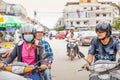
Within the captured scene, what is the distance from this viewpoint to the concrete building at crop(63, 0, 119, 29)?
410 ft

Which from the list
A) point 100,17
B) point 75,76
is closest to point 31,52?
point 75,76

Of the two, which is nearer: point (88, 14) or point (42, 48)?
point (42, 48)

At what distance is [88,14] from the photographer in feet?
421

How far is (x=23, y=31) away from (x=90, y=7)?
129 meters

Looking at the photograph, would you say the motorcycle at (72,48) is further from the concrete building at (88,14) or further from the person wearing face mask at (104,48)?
the concrete building at (88,14)

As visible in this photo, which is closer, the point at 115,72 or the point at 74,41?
the point at 115,72

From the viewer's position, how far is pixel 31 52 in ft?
19.8

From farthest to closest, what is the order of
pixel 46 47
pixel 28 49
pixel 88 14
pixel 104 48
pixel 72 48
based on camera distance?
pixel 88 14
pixel 72 48
pixel 46 47
pixel 104 48
pixel 28 49

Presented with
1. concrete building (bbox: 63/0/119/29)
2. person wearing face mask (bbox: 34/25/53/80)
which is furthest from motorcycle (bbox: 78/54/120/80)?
concrete building (bbox: 63/0/119/29)

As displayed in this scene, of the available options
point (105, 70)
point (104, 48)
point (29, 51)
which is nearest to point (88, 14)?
point (104, 48)

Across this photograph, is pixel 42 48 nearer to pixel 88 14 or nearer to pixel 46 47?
pixel 46 47

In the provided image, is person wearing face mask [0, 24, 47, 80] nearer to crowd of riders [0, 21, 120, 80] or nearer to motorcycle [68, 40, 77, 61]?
crowd of riders [0, 21, 120, 80]

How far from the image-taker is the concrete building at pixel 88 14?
410ft

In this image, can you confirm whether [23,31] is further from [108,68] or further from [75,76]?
[75,76]
